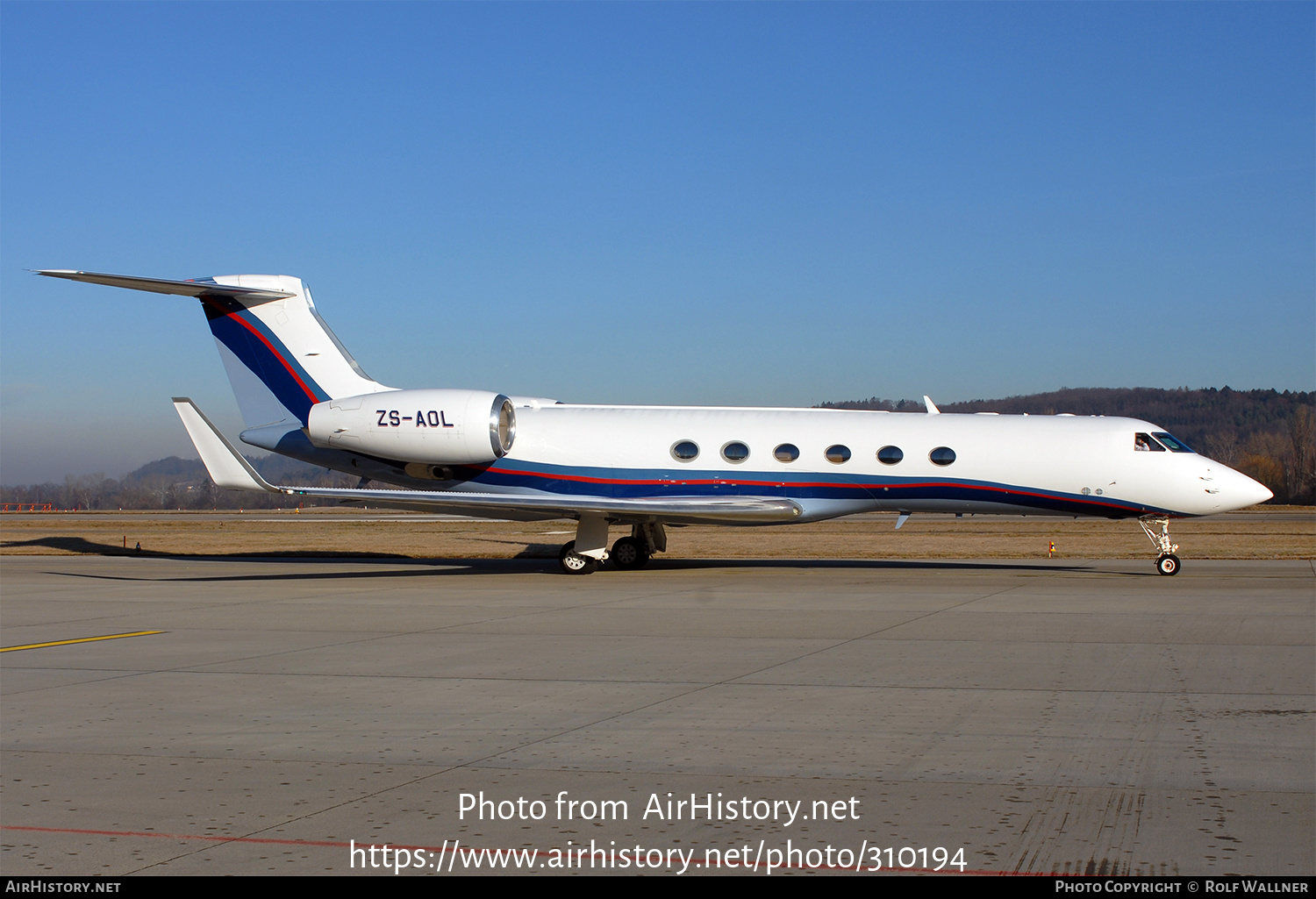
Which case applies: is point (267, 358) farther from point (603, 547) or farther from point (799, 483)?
point (799, 483)

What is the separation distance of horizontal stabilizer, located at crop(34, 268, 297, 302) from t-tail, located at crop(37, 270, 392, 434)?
3cm

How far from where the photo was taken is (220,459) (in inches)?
772

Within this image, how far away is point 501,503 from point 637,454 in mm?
3005

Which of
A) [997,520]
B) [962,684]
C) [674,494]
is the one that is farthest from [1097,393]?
[962,684]

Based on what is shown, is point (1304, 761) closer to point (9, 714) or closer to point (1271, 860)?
point (1271, 860)

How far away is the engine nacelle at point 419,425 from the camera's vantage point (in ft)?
67.9

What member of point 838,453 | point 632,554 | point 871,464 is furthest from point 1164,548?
point 632,554

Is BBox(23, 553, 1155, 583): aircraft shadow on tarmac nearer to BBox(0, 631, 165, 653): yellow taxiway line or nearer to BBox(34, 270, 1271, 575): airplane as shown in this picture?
BBox(34, 270, 1271, 575): airplane

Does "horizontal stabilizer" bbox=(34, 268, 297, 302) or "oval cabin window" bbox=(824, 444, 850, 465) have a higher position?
"horizontal stabilizer" bbox=(34, 268, 297, 302)

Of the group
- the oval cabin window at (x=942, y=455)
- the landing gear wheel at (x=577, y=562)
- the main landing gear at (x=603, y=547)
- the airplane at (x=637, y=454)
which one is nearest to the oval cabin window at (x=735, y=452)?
the airplane at (x=637, y=454)

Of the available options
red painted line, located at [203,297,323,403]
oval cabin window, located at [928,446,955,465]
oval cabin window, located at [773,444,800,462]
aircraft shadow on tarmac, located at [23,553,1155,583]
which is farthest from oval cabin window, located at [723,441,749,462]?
→ red painted line, located at [203,297,323,403]

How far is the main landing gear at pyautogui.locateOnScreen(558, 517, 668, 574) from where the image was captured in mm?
20875

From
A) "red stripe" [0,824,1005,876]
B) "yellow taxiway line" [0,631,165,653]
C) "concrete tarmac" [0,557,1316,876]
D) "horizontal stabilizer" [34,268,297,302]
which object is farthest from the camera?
"horizontal stabilizer" [34,268,297,302]

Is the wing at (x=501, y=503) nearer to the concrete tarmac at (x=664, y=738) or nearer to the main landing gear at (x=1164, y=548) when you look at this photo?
the concrete tarmac at (x=664, y=738)
